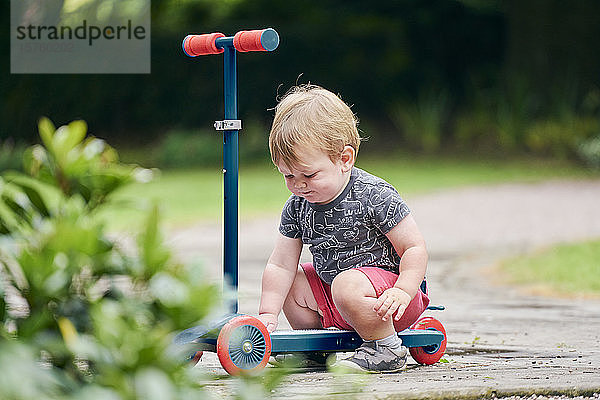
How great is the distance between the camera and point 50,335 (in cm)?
171

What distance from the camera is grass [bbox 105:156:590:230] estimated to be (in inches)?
420

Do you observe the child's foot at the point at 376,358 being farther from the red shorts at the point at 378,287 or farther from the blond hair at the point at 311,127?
the blond hair at the point at 311,127

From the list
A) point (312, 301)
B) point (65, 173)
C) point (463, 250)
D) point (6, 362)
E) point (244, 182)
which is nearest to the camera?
point (6, 362)

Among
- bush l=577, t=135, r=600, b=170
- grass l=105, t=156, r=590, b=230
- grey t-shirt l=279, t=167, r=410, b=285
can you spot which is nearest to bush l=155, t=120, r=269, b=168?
grass l=105, t=156, r=590, b=230

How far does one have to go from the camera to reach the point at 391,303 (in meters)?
3.14

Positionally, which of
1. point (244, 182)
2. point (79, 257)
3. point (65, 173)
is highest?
point (244, 182)

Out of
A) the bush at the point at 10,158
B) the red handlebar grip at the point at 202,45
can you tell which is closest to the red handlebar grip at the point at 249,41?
the red handlebar grip at the point at 202,45

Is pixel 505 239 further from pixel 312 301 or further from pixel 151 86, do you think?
pixel 151 86

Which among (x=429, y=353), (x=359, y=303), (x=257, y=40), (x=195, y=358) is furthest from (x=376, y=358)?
(x=257, y=40)

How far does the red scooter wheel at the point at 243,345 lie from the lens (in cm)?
305

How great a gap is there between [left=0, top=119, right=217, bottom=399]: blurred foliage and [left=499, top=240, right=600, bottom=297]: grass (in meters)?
4.26

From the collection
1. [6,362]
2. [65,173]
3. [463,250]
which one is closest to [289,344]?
[65,173]

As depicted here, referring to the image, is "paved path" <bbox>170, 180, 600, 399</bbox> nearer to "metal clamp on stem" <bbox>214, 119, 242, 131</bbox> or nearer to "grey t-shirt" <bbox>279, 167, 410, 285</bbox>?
"grey t-shirt" <bbox>279, 167, 410, 285</bbox>

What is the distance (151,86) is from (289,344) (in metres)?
14.3
